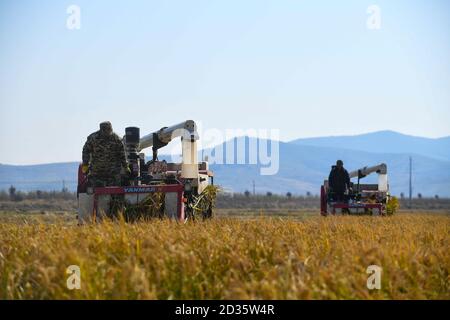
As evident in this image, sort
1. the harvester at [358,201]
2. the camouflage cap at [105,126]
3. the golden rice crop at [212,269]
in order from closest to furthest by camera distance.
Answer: the golden rice crop at [212,269] → the camouflage cap at [105,126] → the harvester at [358,201]

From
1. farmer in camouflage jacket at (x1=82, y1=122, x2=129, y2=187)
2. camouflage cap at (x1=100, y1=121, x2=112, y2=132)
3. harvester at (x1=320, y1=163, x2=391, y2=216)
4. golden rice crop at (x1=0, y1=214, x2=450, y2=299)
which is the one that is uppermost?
camouflage cap at (x1=100, y1=121, x2=112, y2=132)

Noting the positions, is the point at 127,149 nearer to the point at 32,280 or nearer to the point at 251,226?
the point at 251,226

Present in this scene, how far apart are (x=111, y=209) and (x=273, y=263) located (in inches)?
323

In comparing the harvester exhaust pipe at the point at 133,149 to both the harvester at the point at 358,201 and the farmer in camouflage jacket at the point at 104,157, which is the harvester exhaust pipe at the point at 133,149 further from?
the harvester at the point at 358,201

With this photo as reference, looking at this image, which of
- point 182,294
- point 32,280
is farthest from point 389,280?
point 32,280

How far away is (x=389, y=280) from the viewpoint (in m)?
7.94

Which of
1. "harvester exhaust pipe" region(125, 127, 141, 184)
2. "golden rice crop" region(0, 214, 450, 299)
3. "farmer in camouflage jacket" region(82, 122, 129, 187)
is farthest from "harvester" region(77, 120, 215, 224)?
"golden rice crop" region(0, 214, 450, 299)

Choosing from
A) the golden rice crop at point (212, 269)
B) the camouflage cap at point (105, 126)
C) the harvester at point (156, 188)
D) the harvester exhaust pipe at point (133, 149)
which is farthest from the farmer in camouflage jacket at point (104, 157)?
the golden rice crop at point (212, 269)

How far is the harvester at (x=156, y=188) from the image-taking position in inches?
639

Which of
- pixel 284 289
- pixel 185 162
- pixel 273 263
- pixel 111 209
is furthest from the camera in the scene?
pixel 185 162

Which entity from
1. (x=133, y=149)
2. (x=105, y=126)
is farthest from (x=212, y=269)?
(x=133, y=149)

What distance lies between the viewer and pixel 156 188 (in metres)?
16.3

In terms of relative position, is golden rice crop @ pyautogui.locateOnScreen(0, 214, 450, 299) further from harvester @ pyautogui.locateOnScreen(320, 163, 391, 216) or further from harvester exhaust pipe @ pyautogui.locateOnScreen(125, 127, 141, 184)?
harvester @ pyautogui.locateOnScreen(320, 163, 391, 216)

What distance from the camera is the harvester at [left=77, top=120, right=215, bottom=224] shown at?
16.2 m
